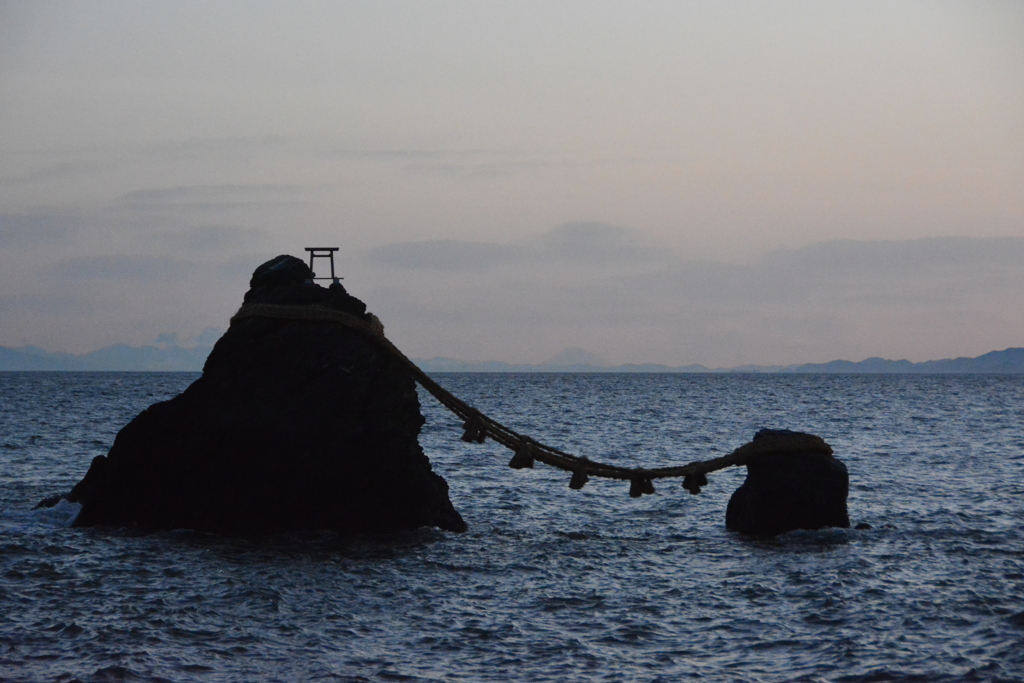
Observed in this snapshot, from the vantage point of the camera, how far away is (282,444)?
18.4m

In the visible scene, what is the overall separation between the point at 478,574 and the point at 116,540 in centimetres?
709

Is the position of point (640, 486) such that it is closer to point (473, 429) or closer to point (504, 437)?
point (504, 437)

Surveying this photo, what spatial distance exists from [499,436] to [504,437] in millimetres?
153

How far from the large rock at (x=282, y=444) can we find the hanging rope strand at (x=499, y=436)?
0.77ft

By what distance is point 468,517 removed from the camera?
889 inches

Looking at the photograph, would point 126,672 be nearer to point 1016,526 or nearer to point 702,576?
point 702,576

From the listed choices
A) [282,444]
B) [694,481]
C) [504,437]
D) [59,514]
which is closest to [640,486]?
[694,481]

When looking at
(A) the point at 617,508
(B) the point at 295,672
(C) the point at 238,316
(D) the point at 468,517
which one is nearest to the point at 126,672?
(B) the point at 295,672

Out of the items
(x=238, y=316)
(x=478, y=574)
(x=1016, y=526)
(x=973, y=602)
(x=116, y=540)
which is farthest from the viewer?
(x=1016, y=526)

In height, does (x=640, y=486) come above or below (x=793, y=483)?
below

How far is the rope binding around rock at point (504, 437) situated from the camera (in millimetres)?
19094

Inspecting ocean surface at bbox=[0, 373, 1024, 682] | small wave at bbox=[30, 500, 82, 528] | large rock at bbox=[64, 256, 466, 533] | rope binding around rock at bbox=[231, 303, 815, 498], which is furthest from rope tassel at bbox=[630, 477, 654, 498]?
small wave at bbox=[30, 500, 82, 528]

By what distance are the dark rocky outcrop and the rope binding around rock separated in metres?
0.30

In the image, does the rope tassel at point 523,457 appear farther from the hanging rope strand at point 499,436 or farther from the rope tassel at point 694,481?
the rope tassel at point 694,481
